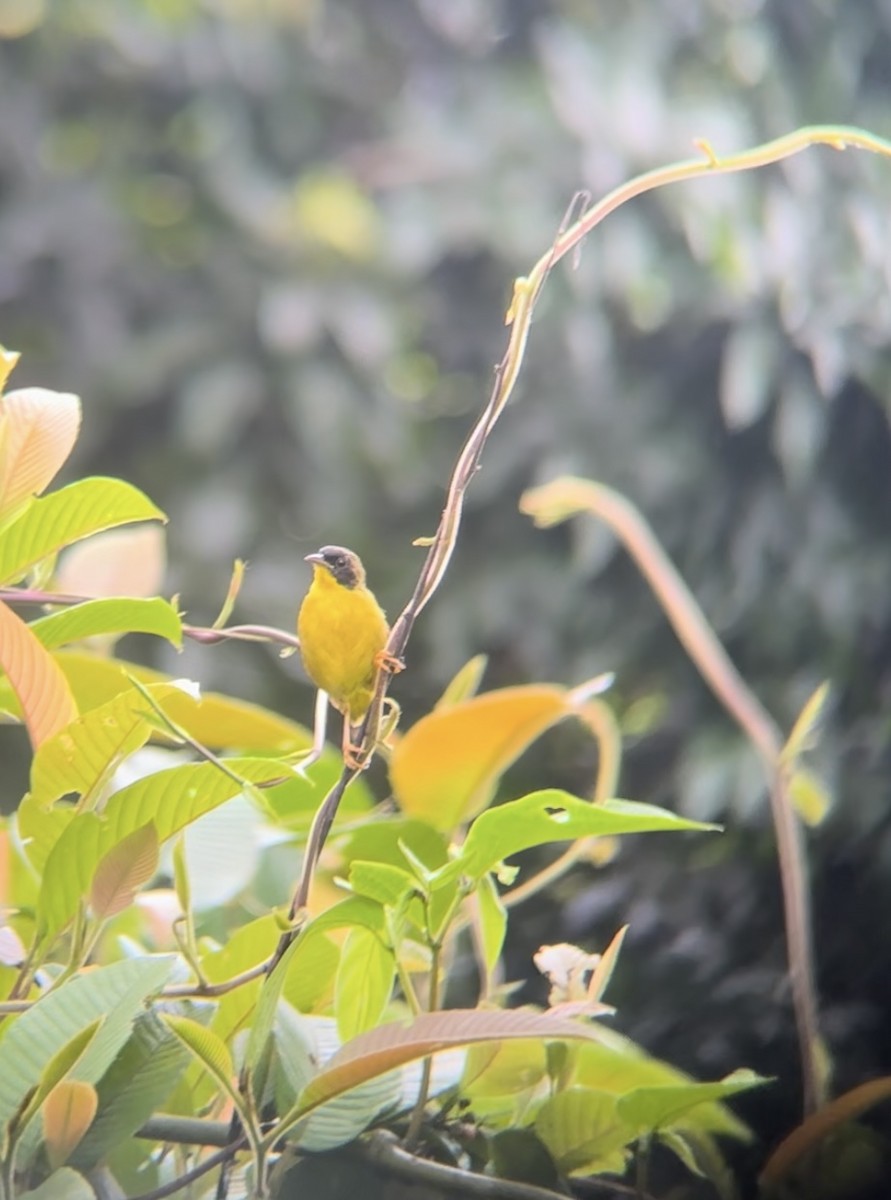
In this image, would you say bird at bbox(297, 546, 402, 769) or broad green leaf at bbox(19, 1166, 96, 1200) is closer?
broad green leaf at bbox(19, 1166, 96, 1200)

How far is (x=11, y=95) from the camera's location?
140cm

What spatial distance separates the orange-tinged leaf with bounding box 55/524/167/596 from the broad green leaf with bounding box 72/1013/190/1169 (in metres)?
0.21

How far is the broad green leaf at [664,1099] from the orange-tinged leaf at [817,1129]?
0.46 ft

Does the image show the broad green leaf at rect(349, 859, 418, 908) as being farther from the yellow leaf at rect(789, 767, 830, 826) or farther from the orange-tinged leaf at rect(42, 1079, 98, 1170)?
the yellow leaf at rect(789, 767, 830, 826)

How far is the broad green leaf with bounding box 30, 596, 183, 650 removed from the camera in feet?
1.30

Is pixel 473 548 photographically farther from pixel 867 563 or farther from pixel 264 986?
pixel 264 986

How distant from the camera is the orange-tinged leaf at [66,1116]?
0.33 meters

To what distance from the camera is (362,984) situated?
1.26 ft

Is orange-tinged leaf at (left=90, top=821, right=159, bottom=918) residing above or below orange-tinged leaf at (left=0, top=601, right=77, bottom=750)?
below

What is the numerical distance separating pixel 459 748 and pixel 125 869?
5.8 inches

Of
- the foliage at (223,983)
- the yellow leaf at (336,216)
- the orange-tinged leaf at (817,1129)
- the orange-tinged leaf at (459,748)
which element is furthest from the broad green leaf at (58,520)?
the yellow leaf at (336,216)

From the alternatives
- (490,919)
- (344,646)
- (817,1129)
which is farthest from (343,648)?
(817,1129)

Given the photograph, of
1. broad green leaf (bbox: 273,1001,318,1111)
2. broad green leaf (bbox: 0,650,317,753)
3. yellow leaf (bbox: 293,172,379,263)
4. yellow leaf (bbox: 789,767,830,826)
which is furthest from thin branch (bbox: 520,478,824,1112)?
yellow leaf (bbox: 293,172,379,263)

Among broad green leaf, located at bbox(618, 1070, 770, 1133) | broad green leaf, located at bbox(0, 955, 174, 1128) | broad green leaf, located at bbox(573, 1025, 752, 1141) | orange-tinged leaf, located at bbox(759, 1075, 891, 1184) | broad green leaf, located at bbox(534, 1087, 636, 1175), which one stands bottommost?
orange-tinged leaf, located at bbox(759, 1075, 891, 1184)
